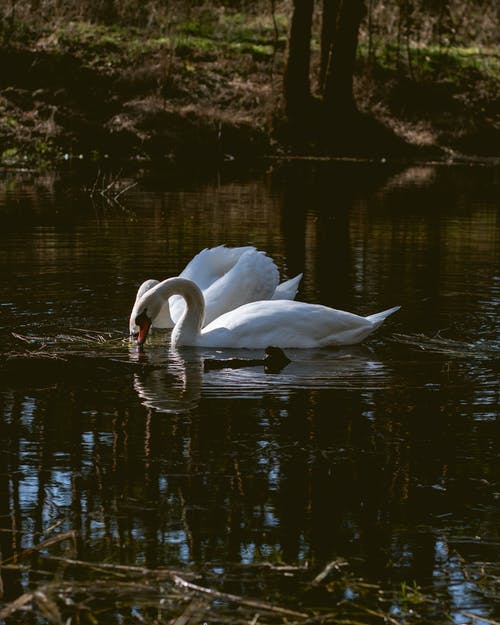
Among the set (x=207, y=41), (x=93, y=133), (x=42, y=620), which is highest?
(x=207, y=41)

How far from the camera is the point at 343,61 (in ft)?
108

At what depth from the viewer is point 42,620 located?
199 inches

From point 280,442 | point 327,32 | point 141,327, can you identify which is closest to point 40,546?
point 280,442

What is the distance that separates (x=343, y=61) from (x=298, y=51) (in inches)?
58.5

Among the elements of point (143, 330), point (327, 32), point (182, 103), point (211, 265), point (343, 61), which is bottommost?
point (143, 330)

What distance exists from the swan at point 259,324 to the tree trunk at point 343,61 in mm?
22812

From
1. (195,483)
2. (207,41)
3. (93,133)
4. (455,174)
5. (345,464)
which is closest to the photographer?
(195,483)

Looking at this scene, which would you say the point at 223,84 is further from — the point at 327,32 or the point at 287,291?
the point at 287,291

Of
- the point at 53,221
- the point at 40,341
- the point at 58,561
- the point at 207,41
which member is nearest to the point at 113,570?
the point at 58,561

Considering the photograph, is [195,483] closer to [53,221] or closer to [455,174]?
[53,221]

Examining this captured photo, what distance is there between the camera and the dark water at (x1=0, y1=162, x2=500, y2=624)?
18.6 feet

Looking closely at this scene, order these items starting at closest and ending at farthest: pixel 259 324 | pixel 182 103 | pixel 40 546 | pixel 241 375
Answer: pixel 40 546 → pixel 241 375 → pixel 259 324 → pixel 182 103

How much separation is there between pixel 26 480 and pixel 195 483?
0.93 metres

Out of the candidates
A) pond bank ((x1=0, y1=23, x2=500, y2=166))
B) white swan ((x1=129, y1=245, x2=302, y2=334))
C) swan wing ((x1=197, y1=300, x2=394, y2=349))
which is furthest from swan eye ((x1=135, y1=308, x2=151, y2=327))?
pond bank ((x1=0, y1=23, x2=500, y2=166))
